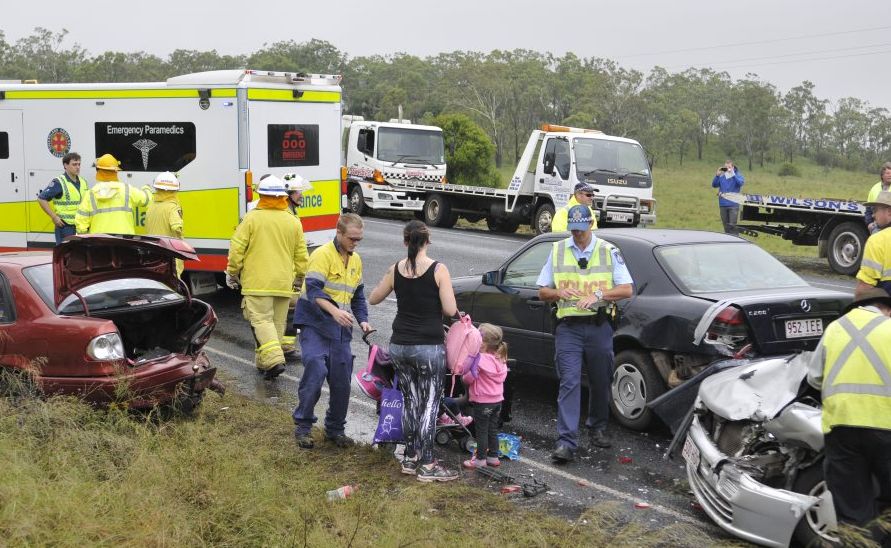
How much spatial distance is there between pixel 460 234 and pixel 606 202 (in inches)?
146

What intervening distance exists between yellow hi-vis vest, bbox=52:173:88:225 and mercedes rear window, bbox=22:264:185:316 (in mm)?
4600

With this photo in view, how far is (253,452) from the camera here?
669 cm

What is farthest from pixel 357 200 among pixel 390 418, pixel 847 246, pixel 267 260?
pixel 390 418

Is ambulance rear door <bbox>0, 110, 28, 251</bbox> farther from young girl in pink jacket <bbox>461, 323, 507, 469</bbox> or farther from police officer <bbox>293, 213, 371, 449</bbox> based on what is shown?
young girl in pink jacket <bbox>461, 323, 507, 469</bbox>

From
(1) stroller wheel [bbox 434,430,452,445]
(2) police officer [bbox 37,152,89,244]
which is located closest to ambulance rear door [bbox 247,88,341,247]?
(2) police officer [bbox 37,152,89,244]

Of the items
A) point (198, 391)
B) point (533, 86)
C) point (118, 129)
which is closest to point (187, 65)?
point (533, 86)

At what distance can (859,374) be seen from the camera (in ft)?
14.9

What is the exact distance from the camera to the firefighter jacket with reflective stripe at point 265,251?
28.5 ft

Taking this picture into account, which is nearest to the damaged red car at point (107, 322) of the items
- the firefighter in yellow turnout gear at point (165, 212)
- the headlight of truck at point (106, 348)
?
the headlight of truck at point (106, 348)

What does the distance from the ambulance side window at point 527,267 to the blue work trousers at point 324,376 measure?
6.04 ft

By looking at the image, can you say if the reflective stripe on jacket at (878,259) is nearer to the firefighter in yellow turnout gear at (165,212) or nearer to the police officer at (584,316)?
the police officer at (584,316)

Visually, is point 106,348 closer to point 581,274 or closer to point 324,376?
point 324,376

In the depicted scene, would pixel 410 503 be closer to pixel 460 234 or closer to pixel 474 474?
pixel 474 474

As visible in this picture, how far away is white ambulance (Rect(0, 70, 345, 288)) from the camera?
12.0 meters
